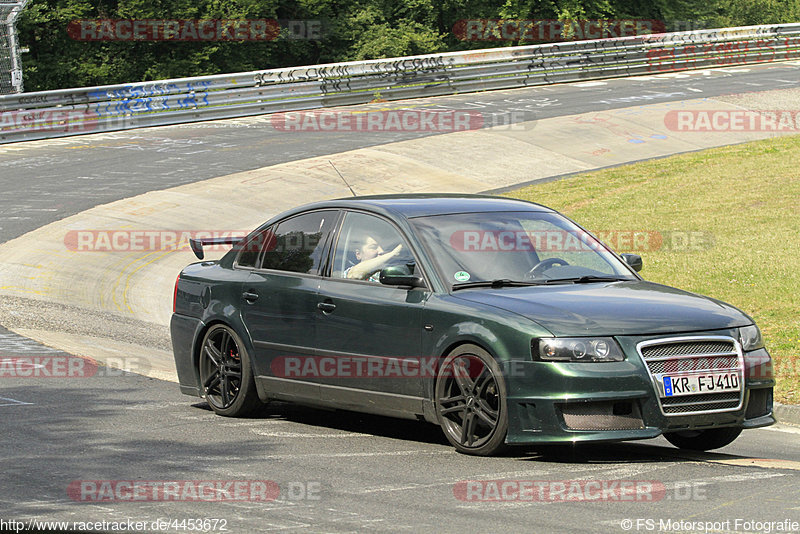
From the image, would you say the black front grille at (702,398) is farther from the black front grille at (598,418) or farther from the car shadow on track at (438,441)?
the car shadow on track at (438,441)

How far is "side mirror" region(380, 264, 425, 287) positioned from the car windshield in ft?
0.58

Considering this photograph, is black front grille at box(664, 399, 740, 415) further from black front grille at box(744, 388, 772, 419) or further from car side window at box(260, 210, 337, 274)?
car side window at box(260, 210, 337, 274)

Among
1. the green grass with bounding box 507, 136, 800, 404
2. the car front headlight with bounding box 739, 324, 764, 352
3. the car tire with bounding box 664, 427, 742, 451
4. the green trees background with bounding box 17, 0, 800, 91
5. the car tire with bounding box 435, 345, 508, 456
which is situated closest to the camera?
the car tire with bounding box 435, 345, 508, 456

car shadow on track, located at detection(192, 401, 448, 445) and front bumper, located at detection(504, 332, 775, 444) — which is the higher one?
front bumper, located at detection(504, 332, 775, 444)

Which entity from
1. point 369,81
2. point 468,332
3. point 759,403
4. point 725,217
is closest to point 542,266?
point 468,332

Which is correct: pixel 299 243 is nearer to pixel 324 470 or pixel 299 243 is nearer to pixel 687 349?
pixel 324 470

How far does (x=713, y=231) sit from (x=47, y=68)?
32.5 metres

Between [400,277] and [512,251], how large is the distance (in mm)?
857

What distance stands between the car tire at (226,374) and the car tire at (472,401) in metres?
1.91

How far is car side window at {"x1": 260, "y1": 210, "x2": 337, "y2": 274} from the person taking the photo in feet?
27.6

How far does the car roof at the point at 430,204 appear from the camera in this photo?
26.7 ft

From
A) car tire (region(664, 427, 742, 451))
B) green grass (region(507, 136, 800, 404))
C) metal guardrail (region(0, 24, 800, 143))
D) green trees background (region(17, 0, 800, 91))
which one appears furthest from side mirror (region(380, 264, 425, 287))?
green trees background (region(17, 0, 800, 91))

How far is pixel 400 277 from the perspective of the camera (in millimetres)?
7559

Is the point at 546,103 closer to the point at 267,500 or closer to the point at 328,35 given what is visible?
the point at 328,35
